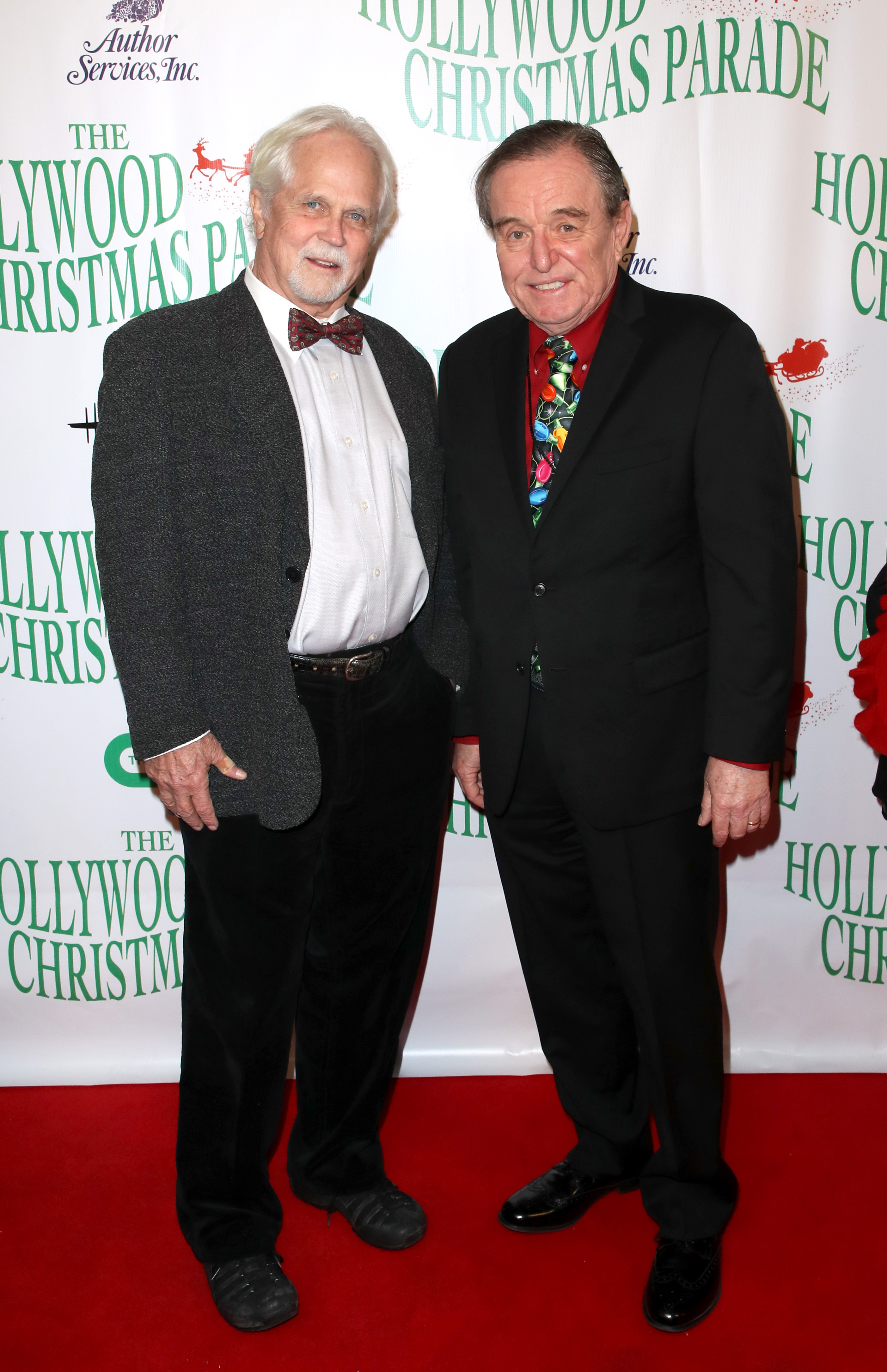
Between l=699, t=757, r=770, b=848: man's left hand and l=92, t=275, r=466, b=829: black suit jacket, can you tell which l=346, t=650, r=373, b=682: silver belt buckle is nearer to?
l=92, t=275, r=466, b=829: black suit jacket

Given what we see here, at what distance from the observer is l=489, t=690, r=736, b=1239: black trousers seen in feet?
6.24

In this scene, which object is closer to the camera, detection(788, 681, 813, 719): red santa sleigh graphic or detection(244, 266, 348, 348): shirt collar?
detection(244, 266, 348, 348): shirt collar

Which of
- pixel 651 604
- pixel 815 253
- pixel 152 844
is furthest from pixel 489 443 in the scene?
pixel 152 844

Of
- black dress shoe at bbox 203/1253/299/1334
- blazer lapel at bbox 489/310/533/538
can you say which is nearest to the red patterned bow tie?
blazer lapel at bbox 489/310/533/538

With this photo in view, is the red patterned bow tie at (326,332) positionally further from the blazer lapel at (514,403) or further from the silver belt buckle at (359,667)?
the silver belt buckle at (359,667)

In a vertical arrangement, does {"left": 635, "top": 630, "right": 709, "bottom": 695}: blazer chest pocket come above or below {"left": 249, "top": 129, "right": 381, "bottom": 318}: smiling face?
below

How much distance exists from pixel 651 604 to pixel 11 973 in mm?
1910

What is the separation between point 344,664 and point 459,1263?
47.0 inches

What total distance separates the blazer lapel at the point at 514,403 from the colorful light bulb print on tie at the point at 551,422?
0.8 inches

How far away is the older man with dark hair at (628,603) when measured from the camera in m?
1.74

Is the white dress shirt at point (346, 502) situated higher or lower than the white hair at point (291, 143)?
lower

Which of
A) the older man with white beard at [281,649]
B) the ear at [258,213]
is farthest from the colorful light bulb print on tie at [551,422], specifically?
the ear at [258,213]

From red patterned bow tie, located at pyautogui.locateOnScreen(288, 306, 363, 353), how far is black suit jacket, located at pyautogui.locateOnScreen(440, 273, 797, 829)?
0.27 metres

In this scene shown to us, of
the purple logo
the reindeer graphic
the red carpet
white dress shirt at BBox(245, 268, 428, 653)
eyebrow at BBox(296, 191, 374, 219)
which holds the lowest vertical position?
the red carpet
